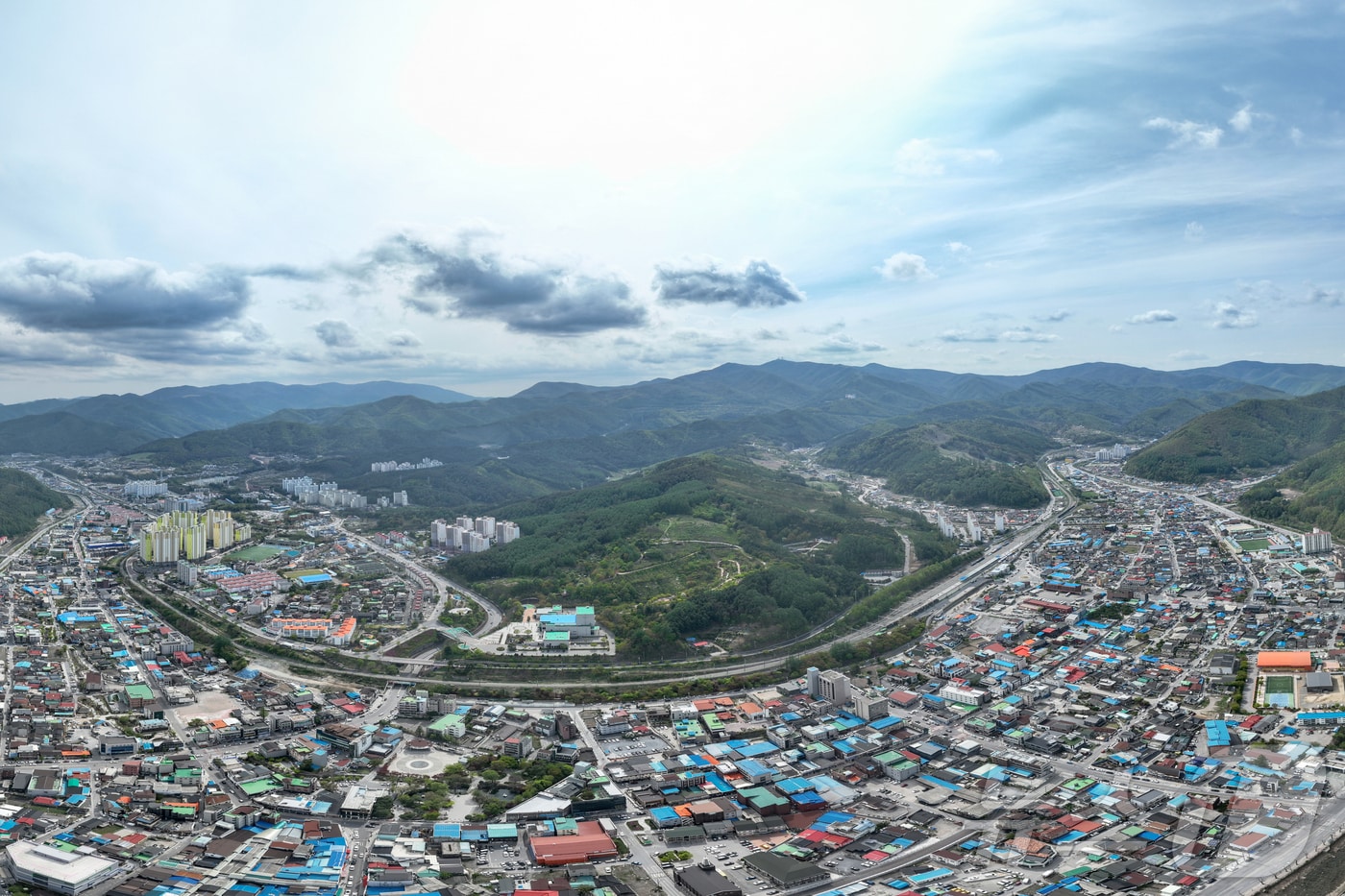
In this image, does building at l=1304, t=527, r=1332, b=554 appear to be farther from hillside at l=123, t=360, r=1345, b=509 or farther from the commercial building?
the commercial building

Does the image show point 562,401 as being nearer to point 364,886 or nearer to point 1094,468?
point 1094,468

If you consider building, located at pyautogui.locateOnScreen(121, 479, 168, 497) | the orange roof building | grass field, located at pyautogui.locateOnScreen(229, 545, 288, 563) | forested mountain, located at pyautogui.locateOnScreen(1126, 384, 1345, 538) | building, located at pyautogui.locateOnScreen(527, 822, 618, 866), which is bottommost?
building, located at pyautogui.locateOnScreen(527, 822, 618, 866)

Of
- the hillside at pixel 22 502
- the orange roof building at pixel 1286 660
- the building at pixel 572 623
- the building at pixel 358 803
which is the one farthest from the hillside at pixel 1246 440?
the hillside at pixel 22 502

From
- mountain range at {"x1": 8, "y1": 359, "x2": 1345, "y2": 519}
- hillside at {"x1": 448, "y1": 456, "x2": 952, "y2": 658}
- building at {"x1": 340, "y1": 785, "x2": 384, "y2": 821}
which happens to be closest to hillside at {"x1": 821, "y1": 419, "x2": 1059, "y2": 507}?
mountain range at {"x1": 8, "y1": 359, "x2": 1345, "y2": 519}

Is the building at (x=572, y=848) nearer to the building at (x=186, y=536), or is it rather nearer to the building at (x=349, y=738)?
the building at (x=349, y=738)

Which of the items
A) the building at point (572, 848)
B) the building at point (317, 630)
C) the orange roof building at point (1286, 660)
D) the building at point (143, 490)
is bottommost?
the building at point (572, 848)

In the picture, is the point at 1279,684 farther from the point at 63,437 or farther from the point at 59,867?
the point at 63,437
